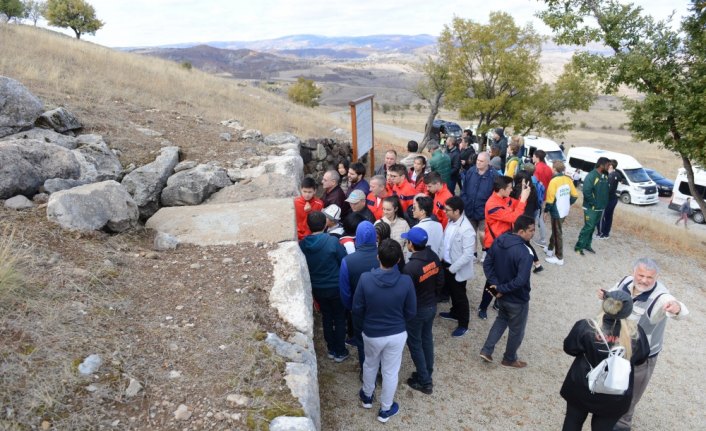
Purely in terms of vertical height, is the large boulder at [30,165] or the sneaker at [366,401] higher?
the large boulder at [30,165]

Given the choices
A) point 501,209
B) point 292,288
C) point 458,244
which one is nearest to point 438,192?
point 501,209

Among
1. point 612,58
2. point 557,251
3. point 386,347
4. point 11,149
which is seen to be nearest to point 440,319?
point 386,347

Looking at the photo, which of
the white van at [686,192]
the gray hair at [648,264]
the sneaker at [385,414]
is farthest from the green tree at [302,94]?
the gray hair at [648,264]

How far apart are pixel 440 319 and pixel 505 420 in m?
1.88

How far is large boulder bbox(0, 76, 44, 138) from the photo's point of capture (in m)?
6.47

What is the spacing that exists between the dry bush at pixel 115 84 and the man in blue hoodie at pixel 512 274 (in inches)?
336

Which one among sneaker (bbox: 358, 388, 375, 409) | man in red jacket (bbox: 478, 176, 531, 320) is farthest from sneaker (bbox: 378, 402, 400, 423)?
man in red jacket (bbox: 478, 176, 531, 320)

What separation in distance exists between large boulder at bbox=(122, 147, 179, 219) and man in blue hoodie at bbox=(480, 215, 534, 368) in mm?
4738

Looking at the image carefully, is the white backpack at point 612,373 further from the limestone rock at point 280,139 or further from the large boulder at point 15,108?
the limestone rock at point 280,139

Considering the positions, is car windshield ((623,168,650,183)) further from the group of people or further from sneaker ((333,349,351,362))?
sneaker ((333,349,351,362))

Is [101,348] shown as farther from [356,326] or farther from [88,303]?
[356,326]

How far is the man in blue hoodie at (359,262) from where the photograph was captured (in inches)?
168

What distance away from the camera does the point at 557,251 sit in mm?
8203

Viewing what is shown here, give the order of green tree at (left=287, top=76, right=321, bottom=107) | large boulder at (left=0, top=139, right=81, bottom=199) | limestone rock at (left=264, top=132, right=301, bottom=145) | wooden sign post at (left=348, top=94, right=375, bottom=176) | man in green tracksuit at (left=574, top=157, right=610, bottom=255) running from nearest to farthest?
large boulder at (left=0, top=139, right=81, bottom=199)
man in green tracksuit at (left=574, top=157, right=610, bottom=255)
wooden sign post at (left=348, top=94, right=375, bottom=176)
limestone rock at (left=264, top=132, right=301, bottom=145)
green tree at (left=287, top=76, right=321, bottom=107)
